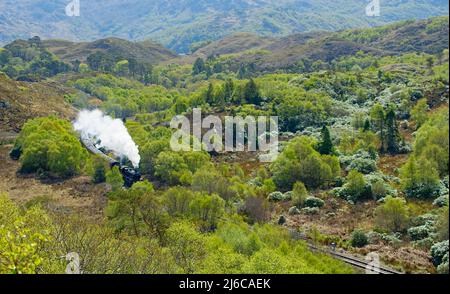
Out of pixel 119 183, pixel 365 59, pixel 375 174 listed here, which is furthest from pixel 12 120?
pixel 365 59

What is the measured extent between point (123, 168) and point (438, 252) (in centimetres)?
3941

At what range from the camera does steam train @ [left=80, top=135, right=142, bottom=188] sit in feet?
202

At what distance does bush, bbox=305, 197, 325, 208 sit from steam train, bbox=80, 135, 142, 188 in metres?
21.4

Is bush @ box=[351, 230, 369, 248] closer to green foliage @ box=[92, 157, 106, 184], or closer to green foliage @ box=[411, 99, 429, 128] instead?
green foliage @ box=[92, 157, 106, 184]

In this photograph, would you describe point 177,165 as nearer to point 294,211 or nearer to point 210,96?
point 294,211

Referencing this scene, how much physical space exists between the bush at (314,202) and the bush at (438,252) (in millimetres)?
17905

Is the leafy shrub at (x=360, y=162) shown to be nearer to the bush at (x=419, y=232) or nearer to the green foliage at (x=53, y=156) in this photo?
the bush at (x=419, y=232)

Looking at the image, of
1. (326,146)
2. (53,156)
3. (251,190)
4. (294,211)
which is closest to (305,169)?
(326,146)

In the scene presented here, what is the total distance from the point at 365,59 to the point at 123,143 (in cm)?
Answer: 14198

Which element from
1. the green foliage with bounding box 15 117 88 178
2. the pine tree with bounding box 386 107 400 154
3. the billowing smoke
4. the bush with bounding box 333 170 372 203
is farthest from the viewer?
the pine tree with bounding box 386 107 400 154

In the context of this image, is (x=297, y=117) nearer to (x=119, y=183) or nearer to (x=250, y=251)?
(x=119, y=183)

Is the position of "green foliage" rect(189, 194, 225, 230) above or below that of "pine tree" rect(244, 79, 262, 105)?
below

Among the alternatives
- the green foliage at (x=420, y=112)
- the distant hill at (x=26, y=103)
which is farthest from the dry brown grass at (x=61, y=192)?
the green foliage at (x=420, y=112)

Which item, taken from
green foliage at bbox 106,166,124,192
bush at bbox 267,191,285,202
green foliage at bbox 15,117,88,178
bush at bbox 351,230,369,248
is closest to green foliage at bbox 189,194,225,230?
bush at bbox 351,230,369,248
